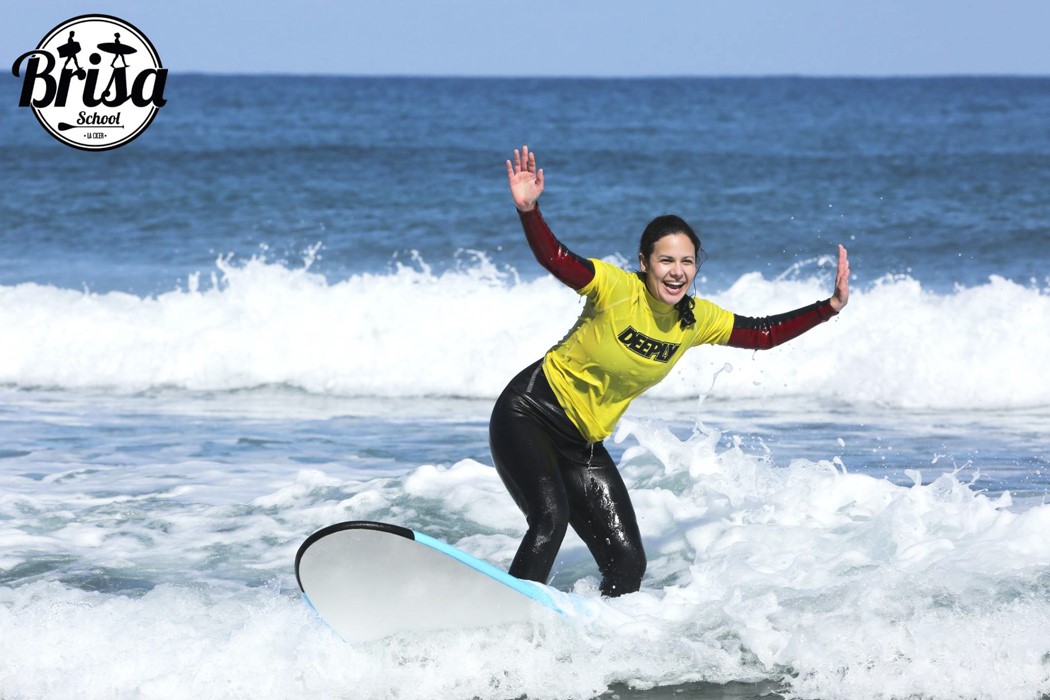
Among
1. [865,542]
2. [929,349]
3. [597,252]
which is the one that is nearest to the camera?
[865,542]

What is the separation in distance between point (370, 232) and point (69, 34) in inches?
245

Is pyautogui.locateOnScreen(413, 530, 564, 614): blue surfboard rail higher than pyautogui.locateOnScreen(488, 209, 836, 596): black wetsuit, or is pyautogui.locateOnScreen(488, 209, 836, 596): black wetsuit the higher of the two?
pyautogui.locateOnScreen(488, 209, 836, 596): black wetsuit

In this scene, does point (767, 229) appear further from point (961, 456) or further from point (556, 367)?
point (556, 367)

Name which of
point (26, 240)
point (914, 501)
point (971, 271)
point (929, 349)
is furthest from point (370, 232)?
point (914, 501)

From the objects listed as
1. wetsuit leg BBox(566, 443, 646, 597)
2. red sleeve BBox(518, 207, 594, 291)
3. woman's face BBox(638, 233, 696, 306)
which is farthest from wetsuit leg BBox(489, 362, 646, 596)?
woman's face BBox(638, 233, 696, 306)

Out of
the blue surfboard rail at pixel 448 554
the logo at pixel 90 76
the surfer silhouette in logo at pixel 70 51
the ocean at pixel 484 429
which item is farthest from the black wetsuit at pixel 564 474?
the surfer silhouette in logo at pixel 70 51

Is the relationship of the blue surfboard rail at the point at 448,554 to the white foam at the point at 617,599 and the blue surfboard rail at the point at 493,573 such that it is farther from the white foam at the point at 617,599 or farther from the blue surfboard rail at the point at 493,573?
the white foam at the point at 617,599

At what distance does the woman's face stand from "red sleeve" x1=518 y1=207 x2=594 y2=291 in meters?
0.24

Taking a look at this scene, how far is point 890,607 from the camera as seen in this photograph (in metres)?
5.16

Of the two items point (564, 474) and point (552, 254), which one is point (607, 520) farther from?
point (552, 254)

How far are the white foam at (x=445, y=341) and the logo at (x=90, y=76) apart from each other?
225cm

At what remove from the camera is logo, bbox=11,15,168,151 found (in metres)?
15.0

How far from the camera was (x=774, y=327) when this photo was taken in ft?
17.6

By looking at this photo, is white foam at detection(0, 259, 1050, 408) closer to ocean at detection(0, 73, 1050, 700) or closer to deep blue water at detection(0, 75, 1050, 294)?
ocean at detection(0, 73, 1050, 700)
